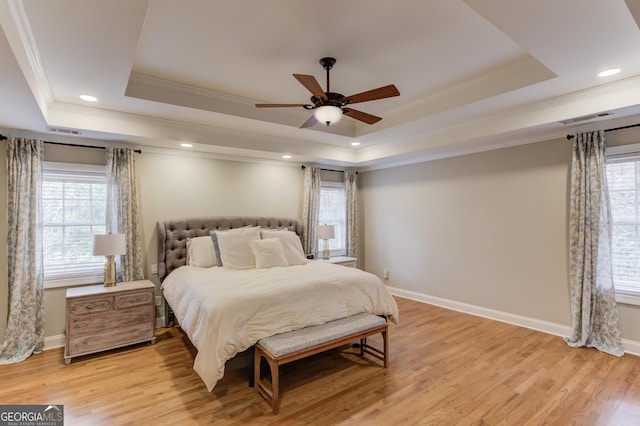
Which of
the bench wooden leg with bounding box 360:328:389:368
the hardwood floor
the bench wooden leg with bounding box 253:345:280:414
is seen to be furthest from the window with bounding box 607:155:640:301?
the bench wooden leg with bounding box 253:345:280:414

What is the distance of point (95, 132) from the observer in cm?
342

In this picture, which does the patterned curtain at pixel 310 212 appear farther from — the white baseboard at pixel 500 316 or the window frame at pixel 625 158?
the window frame at pixel 625 158

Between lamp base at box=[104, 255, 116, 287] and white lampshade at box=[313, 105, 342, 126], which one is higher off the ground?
white lampshade at box=[313, 105, 342, 126]

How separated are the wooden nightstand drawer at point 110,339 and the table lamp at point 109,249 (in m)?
0.52

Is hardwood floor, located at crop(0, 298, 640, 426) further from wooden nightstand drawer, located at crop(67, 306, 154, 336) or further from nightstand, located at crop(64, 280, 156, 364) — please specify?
wooden nightstand drawer, located at crop(67, 306, 154, 336)

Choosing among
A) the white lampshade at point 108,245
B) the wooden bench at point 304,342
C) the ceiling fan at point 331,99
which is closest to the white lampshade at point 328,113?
the ceiling fan at point 331,99

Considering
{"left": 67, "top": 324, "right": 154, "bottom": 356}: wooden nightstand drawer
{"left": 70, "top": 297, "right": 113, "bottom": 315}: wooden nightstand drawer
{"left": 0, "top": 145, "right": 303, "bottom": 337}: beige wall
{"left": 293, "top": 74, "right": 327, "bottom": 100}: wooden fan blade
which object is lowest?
{"left": 67, "top": 324, "right": 154, "bottom": 356}: wooden nightstand drawer

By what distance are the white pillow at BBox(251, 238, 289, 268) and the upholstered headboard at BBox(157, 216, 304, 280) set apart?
808mm

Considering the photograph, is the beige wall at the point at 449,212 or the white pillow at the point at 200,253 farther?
the white pillow at the point at 200,253

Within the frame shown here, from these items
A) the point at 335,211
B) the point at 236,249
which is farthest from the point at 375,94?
the point at 335,211

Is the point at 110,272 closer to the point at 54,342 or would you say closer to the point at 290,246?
the point at 54,342

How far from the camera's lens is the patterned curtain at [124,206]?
3.79 metres

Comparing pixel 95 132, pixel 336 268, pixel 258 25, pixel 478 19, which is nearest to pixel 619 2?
pixel 478 19

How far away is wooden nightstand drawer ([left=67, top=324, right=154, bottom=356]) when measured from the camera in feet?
10.4
